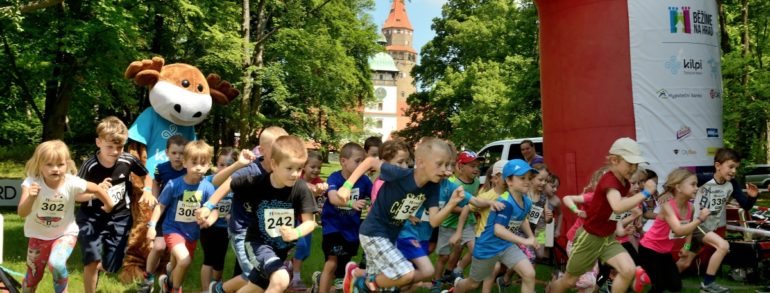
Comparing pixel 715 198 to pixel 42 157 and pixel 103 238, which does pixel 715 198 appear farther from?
pixel 42 157

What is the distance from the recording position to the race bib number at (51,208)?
5.94 metres

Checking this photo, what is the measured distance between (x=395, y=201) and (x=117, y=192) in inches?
107

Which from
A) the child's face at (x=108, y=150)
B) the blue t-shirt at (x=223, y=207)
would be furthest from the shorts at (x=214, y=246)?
the child's face at (x=108, y=150)

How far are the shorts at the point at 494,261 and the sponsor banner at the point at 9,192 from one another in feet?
47.6

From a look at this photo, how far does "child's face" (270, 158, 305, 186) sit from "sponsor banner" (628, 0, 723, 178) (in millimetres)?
5715

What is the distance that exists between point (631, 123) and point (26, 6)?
11.2 meters

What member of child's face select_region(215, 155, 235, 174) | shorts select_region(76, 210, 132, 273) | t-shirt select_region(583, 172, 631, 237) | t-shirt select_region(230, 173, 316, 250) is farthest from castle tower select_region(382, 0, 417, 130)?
t-shirt select_region(230, 173, 316, 250)

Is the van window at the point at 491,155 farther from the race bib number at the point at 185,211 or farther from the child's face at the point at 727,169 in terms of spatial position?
the race bib number at the point at 185,211

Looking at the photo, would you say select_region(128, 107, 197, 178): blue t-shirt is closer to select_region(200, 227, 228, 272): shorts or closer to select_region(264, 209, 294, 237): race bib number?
select_region(200, 227, 228, 272): shorts

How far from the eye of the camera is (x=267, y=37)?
86.8ft

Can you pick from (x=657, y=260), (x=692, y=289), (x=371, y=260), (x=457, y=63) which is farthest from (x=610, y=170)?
(x=457, y=63)

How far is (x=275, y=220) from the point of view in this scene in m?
5.25

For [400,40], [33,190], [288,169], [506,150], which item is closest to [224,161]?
[33,190]

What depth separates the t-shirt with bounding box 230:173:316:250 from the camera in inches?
207
